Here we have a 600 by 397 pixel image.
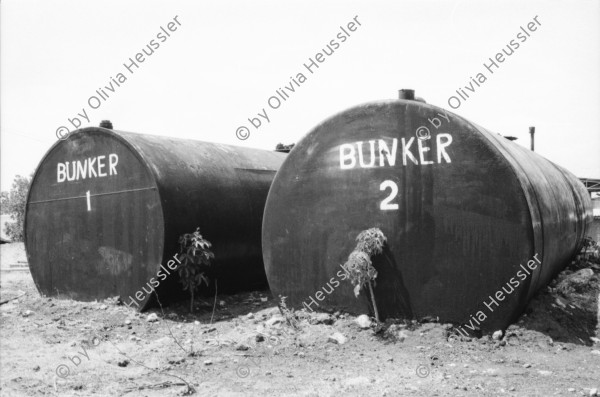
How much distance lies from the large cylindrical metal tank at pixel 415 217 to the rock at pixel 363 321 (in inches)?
4.8

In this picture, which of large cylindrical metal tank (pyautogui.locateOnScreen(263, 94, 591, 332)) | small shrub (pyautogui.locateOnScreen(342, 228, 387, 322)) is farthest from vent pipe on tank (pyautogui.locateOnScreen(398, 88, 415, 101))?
small shrub (pyautogui.locateOnScreen(342, 228, 387, 322))

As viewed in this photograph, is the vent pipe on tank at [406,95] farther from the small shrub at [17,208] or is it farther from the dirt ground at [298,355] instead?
the small shrub at [17,208]

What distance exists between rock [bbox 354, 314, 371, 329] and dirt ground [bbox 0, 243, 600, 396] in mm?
36

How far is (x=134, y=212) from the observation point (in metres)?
8.86

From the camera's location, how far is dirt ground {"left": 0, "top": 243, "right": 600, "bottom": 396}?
17.4ft

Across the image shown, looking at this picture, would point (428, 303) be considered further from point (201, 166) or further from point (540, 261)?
point (201, 166)

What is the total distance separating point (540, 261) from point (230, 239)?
4979 millimetres

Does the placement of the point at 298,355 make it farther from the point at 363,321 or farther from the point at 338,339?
the point at 363,321

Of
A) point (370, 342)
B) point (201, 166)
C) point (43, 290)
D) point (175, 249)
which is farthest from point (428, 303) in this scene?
point (43, 290)

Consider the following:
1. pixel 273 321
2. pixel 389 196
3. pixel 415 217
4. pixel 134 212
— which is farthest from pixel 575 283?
pixel 134 212

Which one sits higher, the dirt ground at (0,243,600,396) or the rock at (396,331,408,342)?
the rock at (396,331,408,342)

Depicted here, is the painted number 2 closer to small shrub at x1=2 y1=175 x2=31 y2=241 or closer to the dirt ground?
the dirt ground

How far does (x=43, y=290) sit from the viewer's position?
10.3 metres

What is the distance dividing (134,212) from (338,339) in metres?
3.92
